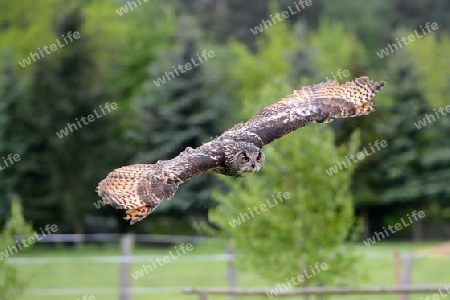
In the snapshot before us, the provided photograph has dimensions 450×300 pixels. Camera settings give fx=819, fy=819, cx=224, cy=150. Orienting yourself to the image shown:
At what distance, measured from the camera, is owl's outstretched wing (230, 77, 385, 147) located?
869 cm

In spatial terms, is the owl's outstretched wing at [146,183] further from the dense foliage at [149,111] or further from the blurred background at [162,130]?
the dense foliage at [149,111]

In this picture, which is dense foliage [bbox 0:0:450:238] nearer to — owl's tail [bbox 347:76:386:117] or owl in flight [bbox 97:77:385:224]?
owl's tail [bbox 347:76:386:117]

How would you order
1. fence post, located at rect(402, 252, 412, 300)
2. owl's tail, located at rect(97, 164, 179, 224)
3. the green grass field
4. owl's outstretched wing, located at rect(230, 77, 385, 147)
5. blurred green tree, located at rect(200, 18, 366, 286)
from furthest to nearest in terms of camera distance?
the green grass field
fence post, located at rect(402, 252, 412, 300)
blurred green tree, located at rect(200, 18, 366, 286)
owl's outstretched wing, located at rect(230, 77, 385, 147)
owl's tail, located at rect(97, 164, 179, 224)

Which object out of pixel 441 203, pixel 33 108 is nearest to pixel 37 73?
pixel 33 108

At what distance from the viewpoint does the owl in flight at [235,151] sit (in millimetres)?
6727

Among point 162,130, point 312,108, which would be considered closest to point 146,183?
point 312,108

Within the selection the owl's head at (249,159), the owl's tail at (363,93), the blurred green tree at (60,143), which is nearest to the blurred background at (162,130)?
the blurred green tree at (60,143)

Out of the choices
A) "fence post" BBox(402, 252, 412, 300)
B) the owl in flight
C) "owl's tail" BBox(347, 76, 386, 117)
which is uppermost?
the owl in flight

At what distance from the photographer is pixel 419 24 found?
162 feet

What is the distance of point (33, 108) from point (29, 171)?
2374 millimetres

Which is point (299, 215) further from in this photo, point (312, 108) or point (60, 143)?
point (60, 143)

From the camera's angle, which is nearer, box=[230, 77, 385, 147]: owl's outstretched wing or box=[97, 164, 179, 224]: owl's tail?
box=[97, 164, 179, 224]: owl's tail

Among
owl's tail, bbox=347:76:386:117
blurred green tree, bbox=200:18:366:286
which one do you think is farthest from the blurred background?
owl's tail, bbox=347:76:386:117

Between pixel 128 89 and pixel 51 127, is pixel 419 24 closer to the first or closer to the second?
pixel 128 89
